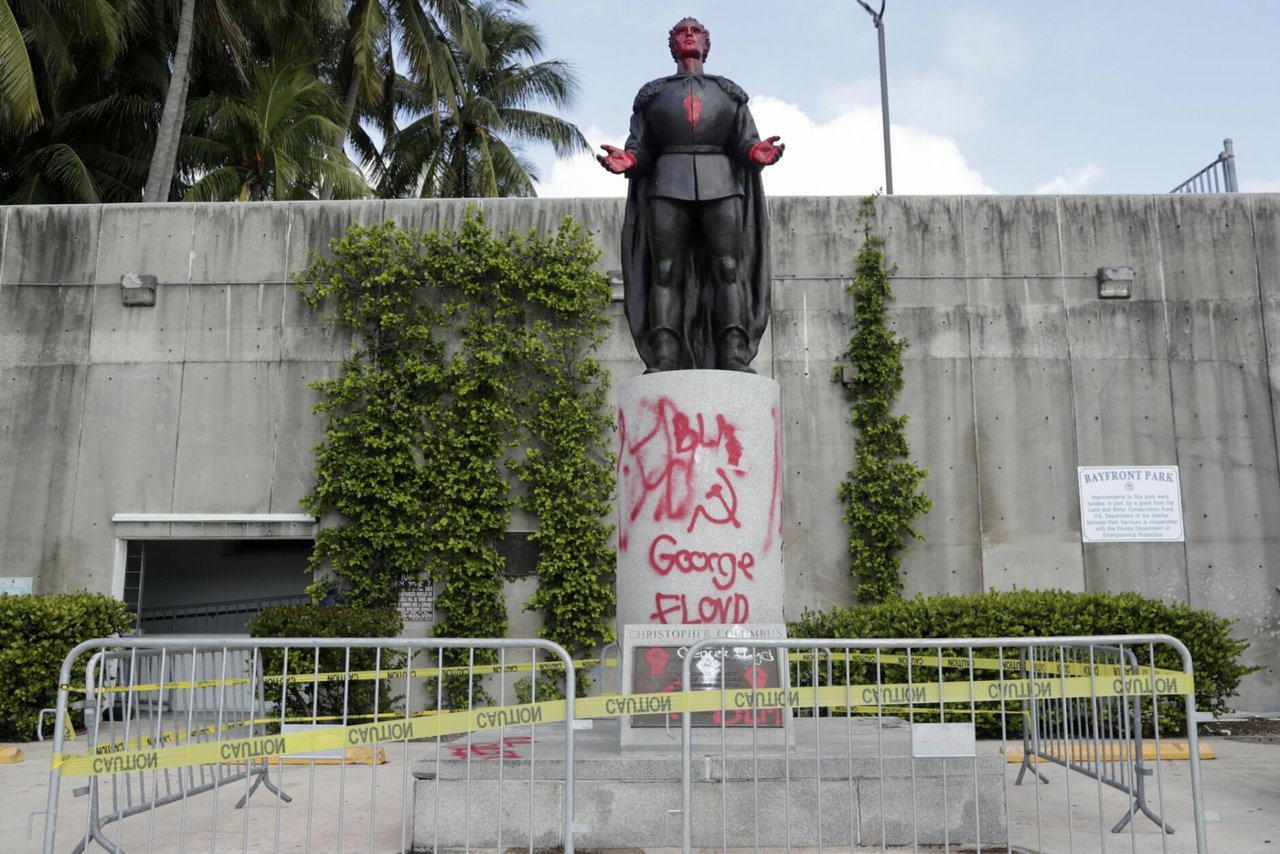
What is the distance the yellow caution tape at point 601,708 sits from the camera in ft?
16.5

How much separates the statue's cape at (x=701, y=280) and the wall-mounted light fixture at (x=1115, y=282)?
681 cm

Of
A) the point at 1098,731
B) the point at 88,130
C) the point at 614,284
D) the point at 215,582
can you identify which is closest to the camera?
the point at 1098,731

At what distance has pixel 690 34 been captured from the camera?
7281 millimetres

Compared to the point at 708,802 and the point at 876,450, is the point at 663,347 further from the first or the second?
the point at 876,450

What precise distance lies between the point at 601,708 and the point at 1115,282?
32.2ft

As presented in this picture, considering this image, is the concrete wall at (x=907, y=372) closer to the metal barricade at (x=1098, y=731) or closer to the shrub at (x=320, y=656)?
the shrub at (x=320, y=656)

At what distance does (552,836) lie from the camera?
218 inches

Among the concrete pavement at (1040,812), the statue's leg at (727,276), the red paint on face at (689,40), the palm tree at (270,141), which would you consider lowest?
the concrete pavement at (1040,812)

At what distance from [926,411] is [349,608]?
6797 mm

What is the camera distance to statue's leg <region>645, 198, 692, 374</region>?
7316 millimetres

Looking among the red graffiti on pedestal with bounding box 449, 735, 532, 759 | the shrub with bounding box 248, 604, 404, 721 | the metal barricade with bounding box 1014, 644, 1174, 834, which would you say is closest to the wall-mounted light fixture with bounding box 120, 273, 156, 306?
the shrub with bounding box 248, 604, 404, 721

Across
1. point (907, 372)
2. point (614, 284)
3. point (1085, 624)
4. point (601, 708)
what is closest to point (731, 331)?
point (601, 708)

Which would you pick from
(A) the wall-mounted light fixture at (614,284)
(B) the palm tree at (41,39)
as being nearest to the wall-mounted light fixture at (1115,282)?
(A) the wall-mounted light fixture at (614,284)

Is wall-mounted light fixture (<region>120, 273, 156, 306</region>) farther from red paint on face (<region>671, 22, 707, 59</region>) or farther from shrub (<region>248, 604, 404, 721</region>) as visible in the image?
red paint on face (<region>671, 22, 707, 59</region>)
